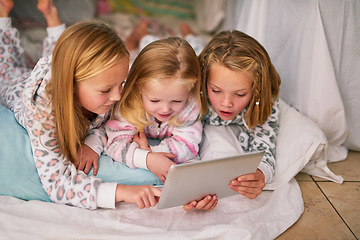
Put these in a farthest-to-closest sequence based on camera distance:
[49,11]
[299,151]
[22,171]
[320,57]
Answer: [49,11] < [320,57] < [299,151] < [22,171]

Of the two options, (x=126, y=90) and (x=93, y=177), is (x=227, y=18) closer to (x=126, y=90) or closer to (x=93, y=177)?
(x=126, y=90)

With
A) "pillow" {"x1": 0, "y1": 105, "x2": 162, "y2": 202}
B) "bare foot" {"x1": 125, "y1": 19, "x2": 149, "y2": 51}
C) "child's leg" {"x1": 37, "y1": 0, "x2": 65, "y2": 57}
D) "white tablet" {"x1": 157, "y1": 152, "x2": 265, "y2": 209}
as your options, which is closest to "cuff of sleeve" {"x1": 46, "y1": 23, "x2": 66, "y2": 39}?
"child's leg" {"x1": 37, "y1": 0, "x2": 65, "y2": 57}

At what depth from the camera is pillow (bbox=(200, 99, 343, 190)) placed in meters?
1.25

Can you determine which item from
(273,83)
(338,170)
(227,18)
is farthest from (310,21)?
(227,18)

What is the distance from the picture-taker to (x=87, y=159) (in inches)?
44.6

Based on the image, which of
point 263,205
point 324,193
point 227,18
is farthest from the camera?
point 227,18

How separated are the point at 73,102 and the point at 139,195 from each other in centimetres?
32

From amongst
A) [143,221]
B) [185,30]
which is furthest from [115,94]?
[185,30]

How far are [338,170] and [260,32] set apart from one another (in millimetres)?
648

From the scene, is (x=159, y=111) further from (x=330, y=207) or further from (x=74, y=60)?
(x=330, y=207)

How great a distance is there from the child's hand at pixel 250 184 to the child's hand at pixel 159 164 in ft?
0.73

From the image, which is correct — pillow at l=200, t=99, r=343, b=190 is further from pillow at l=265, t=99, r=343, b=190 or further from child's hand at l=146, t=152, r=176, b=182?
child's hand at l=146, t=152, r=176, b=182

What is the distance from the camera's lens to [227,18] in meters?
2.04

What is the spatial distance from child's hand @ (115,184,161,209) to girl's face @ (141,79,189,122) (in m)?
0.24
